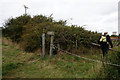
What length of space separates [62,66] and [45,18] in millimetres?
6979

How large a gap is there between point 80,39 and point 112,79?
4055 millimetres

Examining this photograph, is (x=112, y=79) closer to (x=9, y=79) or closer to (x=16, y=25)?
(x=9, y=79)

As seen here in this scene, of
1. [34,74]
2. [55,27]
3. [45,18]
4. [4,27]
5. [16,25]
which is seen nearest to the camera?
[34,74]

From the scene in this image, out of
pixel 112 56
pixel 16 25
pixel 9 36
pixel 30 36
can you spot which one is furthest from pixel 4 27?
pixel 112 56

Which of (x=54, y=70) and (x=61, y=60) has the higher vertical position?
(x=61, y=60)

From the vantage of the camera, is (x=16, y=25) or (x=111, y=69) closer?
(x=111, y=69)

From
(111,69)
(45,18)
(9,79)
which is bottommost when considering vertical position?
(9,79)

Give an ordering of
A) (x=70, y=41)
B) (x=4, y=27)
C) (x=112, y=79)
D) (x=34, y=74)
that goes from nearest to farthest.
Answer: (x=112, y=79) → (x=34, y=74) → (x=70, y=41) → (x=4, y=27)

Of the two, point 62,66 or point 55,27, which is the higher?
point 55,27

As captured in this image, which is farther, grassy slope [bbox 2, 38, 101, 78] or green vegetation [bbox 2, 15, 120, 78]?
grassy slope [bbox 2, 38, 101, 78]

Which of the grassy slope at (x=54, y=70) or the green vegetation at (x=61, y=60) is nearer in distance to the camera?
the green vegetation at (x=61, y=60)

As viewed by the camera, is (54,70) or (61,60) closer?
(54,70)

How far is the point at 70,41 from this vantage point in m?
6.75

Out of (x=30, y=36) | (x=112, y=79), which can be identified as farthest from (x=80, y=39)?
(x=112, y=79)
